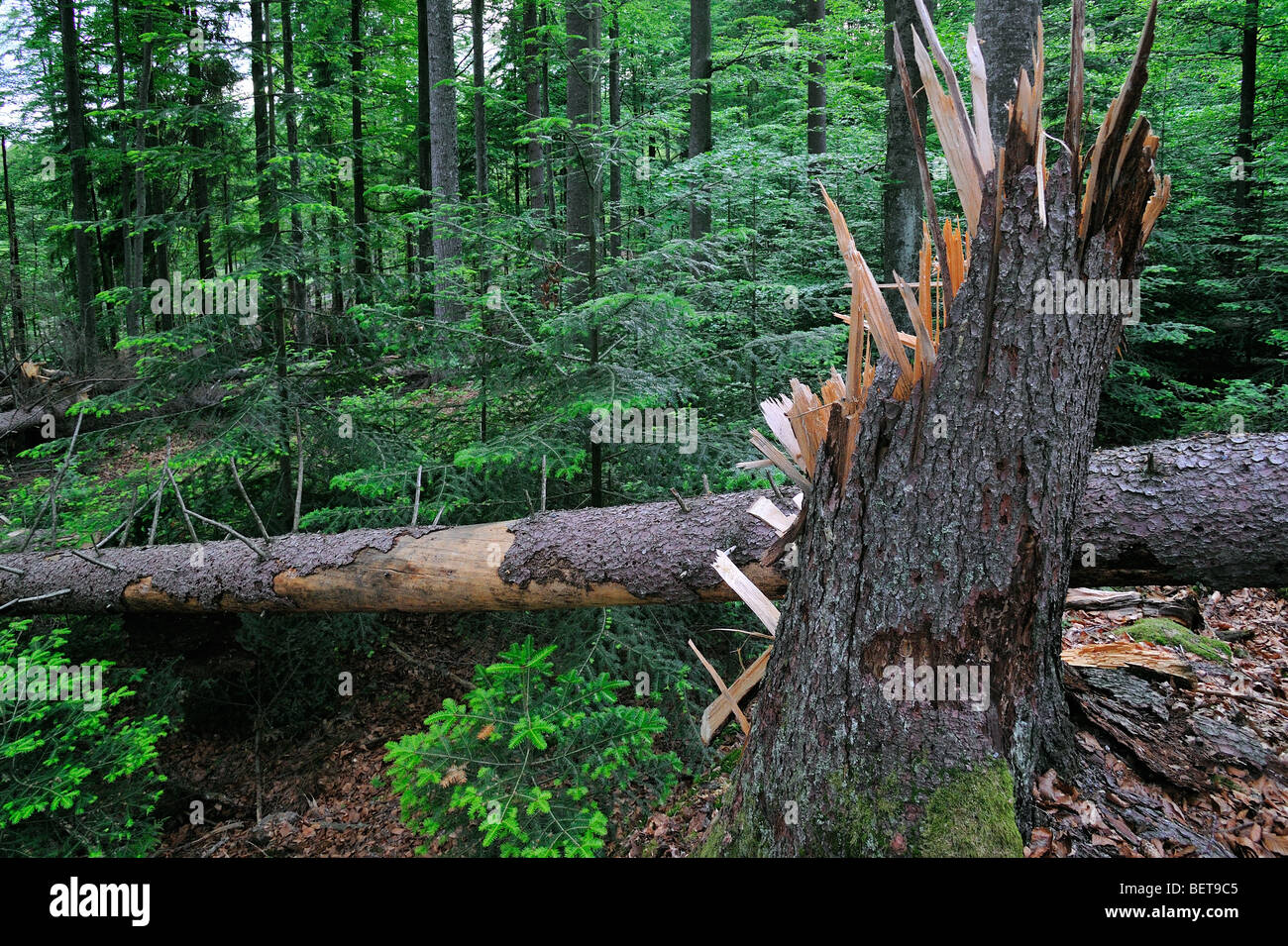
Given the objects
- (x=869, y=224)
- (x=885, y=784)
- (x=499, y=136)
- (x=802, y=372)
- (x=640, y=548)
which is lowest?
(x=885, y=784)

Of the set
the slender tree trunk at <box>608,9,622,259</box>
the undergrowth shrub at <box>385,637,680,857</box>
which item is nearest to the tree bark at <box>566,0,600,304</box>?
the slender tree trunk at <box>608,9,622,259</box>

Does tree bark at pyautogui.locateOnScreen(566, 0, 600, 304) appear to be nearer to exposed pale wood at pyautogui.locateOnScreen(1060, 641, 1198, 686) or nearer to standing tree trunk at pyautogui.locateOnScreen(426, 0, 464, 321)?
standing tree trunk at pyautogui.locateOnScreen(426, 0, 464, 321)

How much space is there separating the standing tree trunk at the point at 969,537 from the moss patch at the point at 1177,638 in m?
2.17

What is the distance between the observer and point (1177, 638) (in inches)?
145

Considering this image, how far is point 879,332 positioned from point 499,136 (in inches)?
720

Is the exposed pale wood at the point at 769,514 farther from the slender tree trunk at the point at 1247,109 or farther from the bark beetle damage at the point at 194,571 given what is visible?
the slender tree trunk at the point at 1247,109

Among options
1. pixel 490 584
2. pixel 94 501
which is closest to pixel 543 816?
pixel 490 584

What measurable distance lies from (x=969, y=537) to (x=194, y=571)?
490 cm

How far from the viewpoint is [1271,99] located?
9.56 meters

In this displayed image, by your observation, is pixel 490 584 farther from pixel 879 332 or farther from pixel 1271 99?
pixel 1271 99

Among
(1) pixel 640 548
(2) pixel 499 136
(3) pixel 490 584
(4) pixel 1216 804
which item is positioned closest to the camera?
(4) pixel 1216 804

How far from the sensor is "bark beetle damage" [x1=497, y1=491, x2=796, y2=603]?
3.44 metres

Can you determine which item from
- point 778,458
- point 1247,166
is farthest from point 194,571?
point 1247,166

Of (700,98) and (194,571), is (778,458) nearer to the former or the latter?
(194,571)
